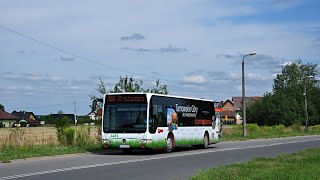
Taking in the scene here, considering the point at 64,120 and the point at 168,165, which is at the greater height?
the point at 64,120

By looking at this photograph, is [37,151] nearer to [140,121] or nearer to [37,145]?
[37,145]

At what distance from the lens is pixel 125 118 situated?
24.4 meters

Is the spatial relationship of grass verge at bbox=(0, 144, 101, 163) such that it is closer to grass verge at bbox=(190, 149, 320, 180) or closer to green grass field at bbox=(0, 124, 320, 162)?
green grass field at bbox=(0, 124, 320, 162)

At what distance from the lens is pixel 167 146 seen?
2589 centimetres

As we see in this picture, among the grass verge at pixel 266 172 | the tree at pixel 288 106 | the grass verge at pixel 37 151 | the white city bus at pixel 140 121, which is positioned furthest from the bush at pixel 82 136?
the tree at pixel 288 106

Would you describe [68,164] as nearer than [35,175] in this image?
No

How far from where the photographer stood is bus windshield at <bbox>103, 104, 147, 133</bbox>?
24.1 m

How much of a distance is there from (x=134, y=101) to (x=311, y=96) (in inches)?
3225

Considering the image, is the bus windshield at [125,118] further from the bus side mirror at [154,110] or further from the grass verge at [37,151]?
the grass verge at [37,151]

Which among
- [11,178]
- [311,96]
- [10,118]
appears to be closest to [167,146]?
[11,178]

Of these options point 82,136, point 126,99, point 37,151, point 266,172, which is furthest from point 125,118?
point 266,172

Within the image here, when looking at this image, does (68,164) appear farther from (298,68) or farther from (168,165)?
(298,68)

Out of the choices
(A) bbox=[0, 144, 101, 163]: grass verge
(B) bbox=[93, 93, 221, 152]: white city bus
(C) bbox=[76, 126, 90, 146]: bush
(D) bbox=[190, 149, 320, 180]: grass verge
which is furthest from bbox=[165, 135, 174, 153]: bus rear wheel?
(D) bbox=[190, 149, 320, 180]: grass verge

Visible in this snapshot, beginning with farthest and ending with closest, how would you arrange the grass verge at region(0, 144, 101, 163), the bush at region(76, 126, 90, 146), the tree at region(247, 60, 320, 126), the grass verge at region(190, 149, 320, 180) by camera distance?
the tree at region(247, 60, 320, 126) < the bush at region(76, 126, 90, 146) < the grass verge at region(0, 144, 101, 163) < the grass verge at region(190, 149, 320, 180)
